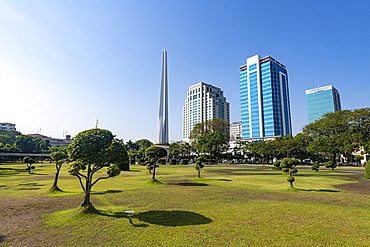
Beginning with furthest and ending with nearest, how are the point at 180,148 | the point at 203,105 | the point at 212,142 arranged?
the point at 203,105
the point at 180,148
the point at 212,142

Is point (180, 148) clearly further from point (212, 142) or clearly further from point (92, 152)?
point (92, 152)

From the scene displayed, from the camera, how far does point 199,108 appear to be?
175 metres

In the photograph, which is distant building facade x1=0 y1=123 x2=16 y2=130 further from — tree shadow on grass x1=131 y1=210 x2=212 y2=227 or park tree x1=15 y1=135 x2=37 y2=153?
tree shadow on grass x1=131 y1=210 x2=212 y2=227

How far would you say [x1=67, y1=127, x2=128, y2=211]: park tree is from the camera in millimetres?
9805

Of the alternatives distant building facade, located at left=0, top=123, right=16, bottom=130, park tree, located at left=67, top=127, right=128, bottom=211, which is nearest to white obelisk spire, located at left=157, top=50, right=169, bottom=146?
park tree, located at left=67, top=127, right=128, bottom=211

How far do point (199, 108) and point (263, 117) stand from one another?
66.7m

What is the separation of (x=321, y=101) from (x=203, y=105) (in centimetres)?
8825

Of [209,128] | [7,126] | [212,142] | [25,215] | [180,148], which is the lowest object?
[25,215]

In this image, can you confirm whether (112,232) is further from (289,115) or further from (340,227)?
(289,115)

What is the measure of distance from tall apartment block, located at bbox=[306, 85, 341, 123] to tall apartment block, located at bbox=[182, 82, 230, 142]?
6296cm

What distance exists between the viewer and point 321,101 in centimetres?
15412

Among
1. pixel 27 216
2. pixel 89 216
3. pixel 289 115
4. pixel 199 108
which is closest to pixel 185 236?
pixel 89 216

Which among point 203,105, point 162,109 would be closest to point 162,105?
point 162,109

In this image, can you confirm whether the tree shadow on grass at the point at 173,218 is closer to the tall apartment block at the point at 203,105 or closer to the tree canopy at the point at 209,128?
the tree canopy at the point at 209,128
